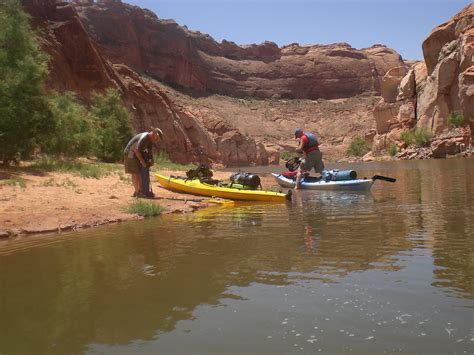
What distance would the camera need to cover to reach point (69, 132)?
66.4ft

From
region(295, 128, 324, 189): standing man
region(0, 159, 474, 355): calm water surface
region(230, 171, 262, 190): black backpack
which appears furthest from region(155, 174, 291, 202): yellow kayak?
region(0, 159, 474, 355): calm water surface

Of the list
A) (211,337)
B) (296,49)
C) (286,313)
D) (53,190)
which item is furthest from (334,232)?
(296,49)

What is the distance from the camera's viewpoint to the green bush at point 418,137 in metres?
51.1

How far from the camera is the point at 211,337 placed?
322 cm

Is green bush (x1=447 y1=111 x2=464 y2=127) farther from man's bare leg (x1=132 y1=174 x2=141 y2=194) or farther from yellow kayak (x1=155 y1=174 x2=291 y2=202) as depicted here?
man's bare leg (x1=132 y1=174 x2=141 y2=194)

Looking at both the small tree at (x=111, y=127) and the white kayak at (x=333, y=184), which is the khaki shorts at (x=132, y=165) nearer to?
the white kayak at (x=333, y=184)

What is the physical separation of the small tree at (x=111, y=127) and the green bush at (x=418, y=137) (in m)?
33.5

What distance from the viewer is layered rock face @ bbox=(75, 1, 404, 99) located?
101562mm

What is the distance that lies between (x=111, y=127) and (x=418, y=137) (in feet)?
116

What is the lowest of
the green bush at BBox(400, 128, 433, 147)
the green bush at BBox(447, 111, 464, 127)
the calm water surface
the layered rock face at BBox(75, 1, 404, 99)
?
the calm water surface

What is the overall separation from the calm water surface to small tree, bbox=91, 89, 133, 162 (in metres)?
19.4

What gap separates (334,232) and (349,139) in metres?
83.5

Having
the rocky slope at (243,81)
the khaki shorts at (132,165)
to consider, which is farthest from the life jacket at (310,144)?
the rocky slope at (243,81)

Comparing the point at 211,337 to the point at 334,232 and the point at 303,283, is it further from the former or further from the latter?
the point at 334,232
